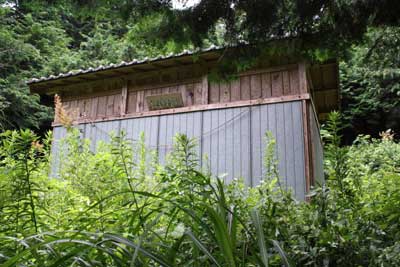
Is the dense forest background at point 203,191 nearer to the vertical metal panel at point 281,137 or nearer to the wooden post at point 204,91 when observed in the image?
the vertical metal panel at point 281,137

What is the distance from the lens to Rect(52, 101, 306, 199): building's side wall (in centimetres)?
509

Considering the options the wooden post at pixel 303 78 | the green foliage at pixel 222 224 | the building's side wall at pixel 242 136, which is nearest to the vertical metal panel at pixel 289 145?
the building's side wall at pixel 242 136

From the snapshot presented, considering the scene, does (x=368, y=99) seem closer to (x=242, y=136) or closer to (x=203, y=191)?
(x=242, y=136)

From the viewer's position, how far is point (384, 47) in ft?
11.2

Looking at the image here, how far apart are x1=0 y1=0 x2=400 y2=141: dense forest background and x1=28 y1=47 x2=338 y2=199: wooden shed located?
31.4 inches

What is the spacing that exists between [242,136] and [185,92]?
1303 millimetres

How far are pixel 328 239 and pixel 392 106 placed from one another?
1347 centimetres

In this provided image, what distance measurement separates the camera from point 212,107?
5.79 metres

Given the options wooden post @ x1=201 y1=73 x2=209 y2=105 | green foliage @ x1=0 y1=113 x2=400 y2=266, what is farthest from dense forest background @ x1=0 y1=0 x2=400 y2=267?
wooden post @ x1=201 y1=73 x2=209 y2=105

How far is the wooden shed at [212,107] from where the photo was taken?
5.24 m

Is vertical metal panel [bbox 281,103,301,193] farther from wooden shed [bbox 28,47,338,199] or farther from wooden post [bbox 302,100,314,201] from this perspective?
wooden post [bbox 302,100,314,201]

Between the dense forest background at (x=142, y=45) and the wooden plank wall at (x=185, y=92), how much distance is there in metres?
0.91

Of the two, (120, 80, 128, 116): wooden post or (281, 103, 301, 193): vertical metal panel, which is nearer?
(281, 103, 301, 193): vertical metal panel

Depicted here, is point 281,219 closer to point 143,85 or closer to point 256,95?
point 256,95
